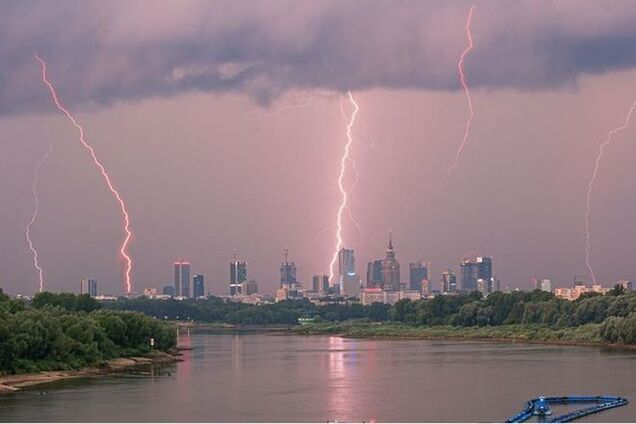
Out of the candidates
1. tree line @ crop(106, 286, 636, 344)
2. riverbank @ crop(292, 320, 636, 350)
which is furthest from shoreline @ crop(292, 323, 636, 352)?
tree line @ crop(106, 286, 636, 344)

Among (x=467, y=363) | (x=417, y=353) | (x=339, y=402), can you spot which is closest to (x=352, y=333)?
(x=417, y=353)

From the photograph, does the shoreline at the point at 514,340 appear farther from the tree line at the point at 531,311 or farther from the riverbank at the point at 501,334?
the tree line at the point at 531,311

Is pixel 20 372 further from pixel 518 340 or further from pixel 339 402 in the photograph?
pixel 518 340

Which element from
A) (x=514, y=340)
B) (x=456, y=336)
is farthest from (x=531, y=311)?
(x=514, y=340)

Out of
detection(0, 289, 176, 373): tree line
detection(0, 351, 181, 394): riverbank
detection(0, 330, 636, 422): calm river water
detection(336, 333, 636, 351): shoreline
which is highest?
detection(0, 289, 176, 373): tree line

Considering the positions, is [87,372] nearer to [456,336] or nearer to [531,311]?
[456,336]

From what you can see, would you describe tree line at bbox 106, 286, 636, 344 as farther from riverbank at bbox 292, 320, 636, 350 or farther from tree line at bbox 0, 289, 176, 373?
tree line at bbox 0, 289, 176, 373

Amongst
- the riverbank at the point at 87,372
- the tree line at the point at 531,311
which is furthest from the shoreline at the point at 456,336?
the riverbank at the point at 87,372
